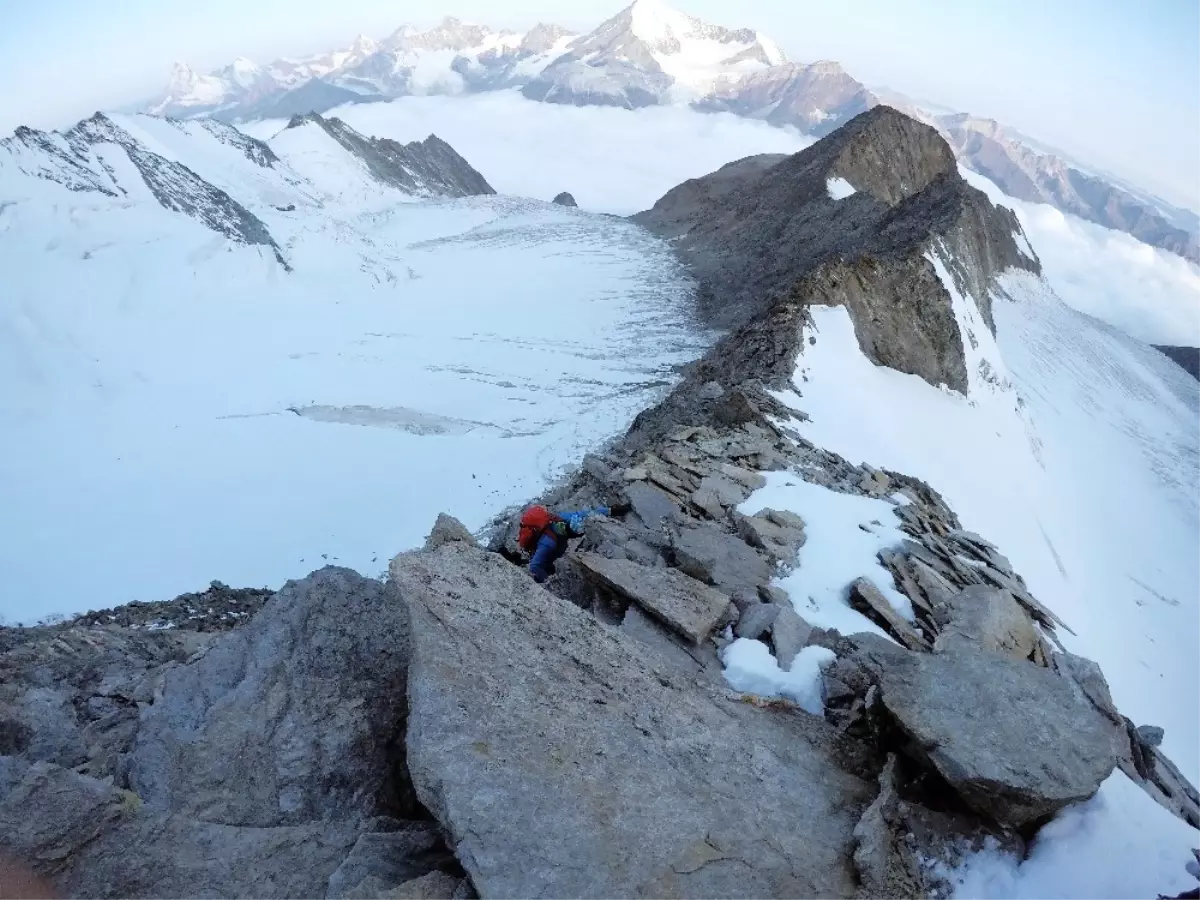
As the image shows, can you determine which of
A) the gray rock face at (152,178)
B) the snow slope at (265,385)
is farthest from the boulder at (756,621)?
the gray rock face at (152,178)

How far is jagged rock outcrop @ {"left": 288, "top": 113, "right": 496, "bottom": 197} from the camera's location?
68.3 m

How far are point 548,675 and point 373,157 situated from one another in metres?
75.1

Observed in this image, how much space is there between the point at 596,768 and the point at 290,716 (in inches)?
85.4

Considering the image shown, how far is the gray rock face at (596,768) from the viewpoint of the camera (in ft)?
11.7

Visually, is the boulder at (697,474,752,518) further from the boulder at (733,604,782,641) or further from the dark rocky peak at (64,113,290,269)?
the dark rocky peak at (64,113,290,269)

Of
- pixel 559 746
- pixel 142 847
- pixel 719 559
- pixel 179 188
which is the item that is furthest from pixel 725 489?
pixel 179 188

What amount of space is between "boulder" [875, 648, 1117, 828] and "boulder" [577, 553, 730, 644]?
1.38m

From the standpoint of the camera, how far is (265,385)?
24391mm

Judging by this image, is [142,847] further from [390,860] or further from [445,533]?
[445,533]

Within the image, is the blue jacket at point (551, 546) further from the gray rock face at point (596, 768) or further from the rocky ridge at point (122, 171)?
the rocky ridge at point (122, 171)

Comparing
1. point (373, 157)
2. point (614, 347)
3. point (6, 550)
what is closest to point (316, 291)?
point (614, 347)

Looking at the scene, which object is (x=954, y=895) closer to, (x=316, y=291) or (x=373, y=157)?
(x=316, y=291)

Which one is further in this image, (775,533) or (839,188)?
(839,188)

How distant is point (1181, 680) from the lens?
14539 millimetres
